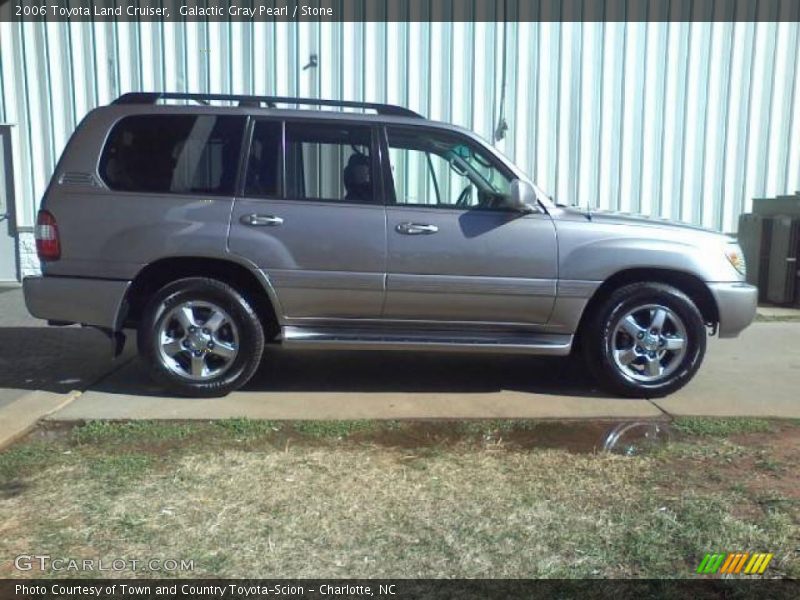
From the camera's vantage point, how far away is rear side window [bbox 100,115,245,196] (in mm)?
5074

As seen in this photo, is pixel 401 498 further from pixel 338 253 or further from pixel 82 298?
pixel 82 298

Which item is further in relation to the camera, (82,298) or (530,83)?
(530,83)

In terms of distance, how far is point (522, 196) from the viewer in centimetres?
497

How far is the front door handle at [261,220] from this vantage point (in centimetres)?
502

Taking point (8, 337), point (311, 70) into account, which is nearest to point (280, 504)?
point (8, 337)

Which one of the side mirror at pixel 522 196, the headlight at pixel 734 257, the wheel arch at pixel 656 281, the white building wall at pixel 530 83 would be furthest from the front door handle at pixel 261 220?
the white building wall at pixel 530 83

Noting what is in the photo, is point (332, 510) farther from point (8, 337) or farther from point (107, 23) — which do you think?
point (107, 23)

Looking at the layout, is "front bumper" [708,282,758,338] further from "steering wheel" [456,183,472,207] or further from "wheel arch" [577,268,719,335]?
"steering wheel" [456,183,472,207]

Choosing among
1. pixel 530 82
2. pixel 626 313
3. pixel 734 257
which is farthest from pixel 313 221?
pixel 530 82

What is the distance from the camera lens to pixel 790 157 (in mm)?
10320

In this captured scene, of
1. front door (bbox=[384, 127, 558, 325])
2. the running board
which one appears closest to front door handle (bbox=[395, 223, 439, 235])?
front door (bbox=[384, 127, 558, 325])

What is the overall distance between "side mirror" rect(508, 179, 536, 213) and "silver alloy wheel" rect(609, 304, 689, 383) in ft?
3.41

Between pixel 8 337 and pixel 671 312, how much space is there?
595cm

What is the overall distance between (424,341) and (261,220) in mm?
1389
